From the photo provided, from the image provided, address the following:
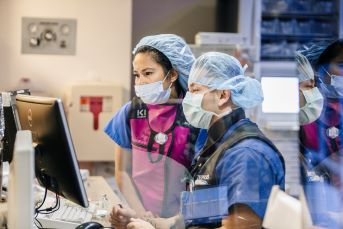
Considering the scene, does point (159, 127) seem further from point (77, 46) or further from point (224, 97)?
point (77, 46)

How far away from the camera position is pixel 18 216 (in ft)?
4.06

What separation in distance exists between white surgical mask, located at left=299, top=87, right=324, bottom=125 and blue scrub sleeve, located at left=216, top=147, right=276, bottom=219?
0.73ft

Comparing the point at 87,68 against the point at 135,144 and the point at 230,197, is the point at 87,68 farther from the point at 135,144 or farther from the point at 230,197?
the point at 230,197

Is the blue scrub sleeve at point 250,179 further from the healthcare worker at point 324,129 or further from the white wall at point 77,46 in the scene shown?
the white wall at point 77,46

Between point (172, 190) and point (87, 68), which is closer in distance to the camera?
point (172, 190)

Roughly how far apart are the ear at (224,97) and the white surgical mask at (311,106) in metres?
0.25

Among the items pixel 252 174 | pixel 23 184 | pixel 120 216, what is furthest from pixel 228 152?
pixel 23 184

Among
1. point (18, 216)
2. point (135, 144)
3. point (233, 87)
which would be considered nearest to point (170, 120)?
point (135, 144)

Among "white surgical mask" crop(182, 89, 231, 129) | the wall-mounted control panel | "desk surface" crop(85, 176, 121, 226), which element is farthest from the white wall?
"white surgical mask" crop(182, 89, 231, 129)

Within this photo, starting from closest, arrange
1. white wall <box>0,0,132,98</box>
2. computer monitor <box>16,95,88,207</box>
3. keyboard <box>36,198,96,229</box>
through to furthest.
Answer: computer monitor <box>16,95,88,207</box>, keyboard <box>36,198,96,229</box>, white wall <box>0,0,132,98</box>

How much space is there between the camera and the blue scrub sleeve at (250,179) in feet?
→ 5.09

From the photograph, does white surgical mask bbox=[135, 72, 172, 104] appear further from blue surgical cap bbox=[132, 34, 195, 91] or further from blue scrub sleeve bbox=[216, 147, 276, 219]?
blue scrub sleeve bbox=[216, 147, 276, 219]

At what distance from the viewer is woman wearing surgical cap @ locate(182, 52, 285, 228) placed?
5.13ft

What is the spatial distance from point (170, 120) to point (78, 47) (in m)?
1.66
